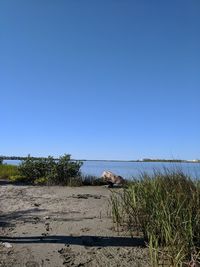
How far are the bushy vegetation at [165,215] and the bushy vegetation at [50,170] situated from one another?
367 inches

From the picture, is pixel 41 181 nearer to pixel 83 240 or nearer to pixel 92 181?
pixel 92 181

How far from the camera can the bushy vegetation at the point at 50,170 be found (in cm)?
1788

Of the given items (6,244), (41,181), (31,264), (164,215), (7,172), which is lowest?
(31,264)

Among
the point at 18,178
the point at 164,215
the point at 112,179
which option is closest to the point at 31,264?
the point at 164,215

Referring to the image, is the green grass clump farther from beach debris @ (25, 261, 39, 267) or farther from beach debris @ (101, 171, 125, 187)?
beach debris @ (25, 261, 39, 267)

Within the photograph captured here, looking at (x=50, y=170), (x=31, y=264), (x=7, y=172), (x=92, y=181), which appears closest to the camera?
(x=31, y=264)

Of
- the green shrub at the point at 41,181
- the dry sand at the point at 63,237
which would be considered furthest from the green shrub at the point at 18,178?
the dry sand at the point at 63,237

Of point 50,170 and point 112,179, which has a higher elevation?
point 50,170

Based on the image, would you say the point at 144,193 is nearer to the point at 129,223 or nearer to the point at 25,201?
the point at 129,223

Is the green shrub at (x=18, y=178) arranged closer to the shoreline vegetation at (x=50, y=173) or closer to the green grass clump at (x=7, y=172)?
the shoreline vegetation at (x=50, y=173)

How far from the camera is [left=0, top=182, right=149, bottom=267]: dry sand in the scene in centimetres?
614

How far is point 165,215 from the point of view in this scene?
6.30 metres

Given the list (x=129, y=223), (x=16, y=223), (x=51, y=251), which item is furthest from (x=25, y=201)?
(x=51, y=251)

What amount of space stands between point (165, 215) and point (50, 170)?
511 inches
